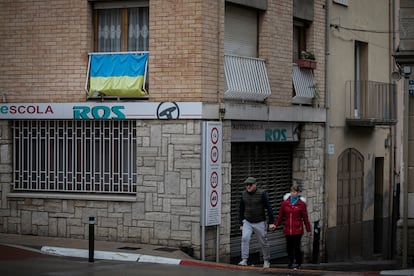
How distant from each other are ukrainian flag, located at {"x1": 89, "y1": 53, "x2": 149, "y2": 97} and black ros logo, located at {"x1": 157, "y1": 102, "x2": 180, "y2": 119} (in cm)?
58

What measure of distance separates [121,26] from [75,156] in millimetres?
3099

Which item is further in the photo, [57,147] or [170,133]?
[57,147]

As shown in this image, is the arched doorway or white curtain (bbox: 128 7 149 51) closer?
white curtain (bbox: 128 7 149 51)

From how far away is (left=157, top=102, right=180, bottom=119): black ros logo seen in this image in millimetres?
18281

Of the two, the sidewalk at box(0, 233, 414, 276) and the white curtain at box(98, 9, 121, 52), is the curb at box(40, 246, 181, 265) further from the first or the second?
the white curtain at box(98, 9, 121, 52)

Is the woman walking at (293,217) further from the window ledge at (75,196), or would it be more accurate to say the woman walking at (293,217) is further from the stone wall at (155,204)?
the window ledge at (75,196)

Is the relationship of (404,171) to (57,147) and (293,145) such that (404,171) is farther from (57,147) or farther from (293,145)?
(57,147)

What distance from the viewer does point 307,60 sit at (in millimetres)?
22594

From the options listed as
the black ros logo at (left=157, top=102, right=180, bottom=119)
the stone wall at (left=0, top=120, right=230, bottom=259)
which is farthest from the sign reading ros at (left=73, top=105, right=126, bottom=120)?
the black ros logo at (left=157, top=102, right=180, bottom=119)

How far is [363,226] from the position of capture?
26.2 metres

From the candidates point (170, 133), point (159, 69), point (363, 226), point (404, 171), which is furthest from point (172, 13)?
point (363, 226)

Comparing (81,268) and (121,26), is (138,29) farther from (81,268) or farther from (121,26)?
(81,268)

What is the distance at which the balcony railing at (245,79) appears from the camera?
1936 centimetres

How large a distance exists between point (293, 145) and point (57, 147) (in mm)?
6419
